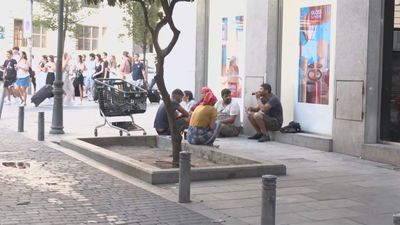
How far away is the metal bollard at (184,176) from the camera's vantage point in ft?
24.2

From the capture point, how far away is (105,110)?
13.6 m

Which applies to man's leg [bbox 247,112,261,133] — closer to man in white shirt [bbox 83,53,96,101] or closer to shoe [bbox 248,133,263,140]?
shoe [bbox 248,133,263,140]

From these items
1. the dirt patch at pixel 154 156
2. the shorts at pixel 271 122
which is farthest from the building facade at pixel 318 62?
the dirt patch at pixel 154 156

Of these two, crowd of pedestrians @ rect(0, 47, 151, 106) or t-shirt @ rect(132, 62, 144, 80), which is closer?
crowd of pedestrians @ rect(0, 47, 151, 106)

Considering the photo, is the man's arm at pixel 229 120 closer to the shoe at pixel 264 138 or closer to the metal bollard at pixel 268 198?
the shoe at pixel 264 138

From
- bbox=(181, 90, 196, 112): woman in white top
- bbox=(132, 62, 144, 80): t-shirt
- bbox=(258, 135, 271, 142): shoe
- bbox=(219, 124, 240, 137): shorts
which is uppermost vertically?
bbox=(132, 62, 144, 80): t-shirt

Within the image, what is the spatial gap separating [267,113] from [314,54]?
1.59 metres

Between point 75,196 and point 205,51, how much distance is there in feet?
31.8

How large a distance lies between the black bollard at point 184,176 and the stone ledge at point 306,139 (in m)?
5.30

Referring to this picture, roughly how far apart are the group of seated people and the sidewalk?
108 cm

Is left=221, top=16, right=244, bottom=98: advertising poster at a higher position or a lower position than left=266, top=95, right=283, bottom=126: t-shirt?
higher

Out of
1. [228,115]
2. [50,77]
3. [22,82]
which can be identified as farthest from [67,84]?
[228,115]

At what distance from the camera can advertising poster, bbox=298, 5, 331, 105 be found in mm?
13094

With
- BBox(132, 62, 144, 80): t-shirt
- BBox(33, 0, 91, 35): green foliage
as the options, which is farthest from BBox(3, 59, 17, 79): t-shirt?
BBox(33, 0, 91, 35): green foliage
